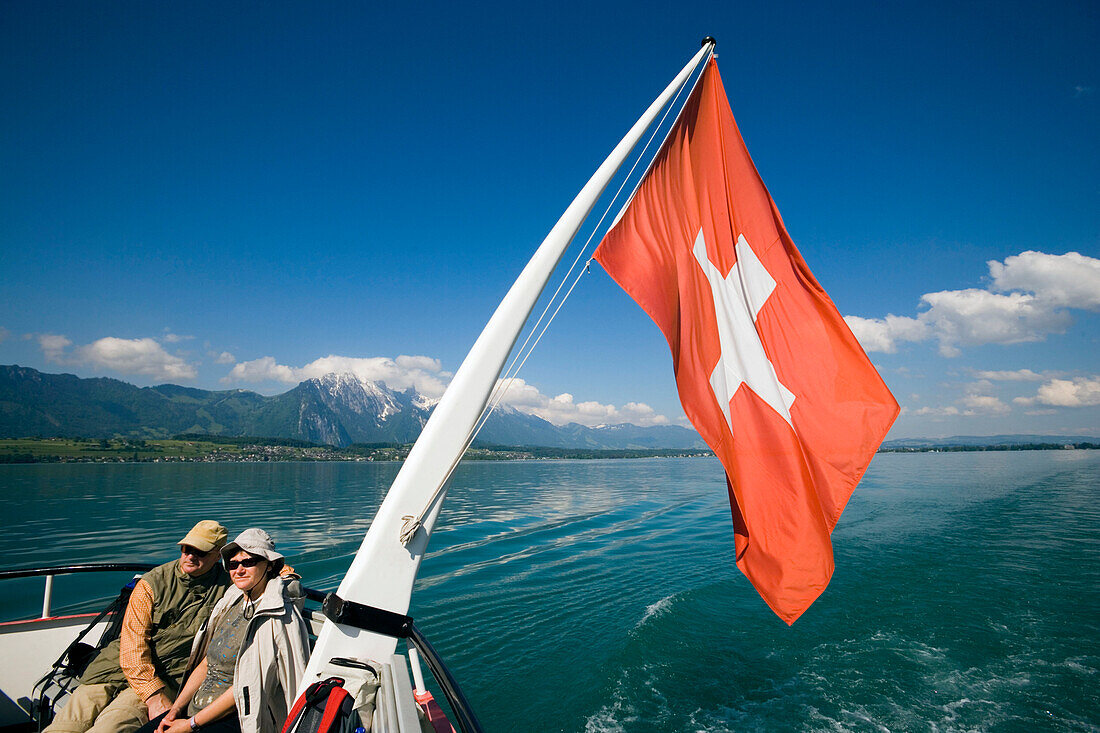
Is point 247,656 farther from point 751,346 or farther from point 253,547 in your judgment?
point 751,346

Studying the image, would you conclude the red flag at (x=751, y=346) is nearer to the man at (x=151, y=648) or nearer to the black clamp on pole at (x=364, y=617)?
the black clamp on pole at (x=364, y=617)

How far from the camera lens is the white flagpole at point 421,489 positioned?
2426 mm

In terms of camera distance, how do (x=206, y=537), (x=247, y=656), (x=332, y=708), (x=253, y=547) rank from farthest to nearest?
(x=206, y=537) < (x=253, y=547) < (x=247, y=656) < (x=332, y=708)

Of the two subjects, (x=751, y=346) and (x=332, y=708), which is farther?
(x=751, y=346)

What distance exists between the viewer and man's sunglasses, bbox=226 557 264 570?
3.71 meters

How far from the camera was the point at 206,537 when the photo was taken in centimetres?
425

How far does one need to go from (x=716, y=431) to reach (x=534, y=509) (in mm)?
26652

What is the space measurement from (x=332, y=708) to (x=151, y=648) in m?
3.21

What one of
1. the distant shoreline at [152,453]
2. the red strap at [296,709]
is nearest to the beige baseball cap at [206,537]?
the red strap at [296,709]

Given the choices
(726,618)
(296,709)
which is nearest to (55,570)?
(296,709)

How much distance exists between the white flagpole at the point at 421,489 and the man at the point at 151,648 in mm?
2552

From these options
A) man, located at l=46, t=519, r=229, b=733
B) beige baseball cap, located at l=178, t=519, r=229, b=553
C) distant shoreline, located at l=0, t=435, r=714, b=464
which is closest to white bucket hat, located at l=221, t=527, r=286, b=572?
beige baseball cap, located at l=178, t=519, r=229, b=553

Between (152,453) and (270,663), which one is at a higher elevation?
(270,663)

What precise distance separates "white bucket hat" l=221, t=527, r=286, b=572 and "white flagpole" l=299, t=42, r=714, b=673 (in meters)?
1.64
